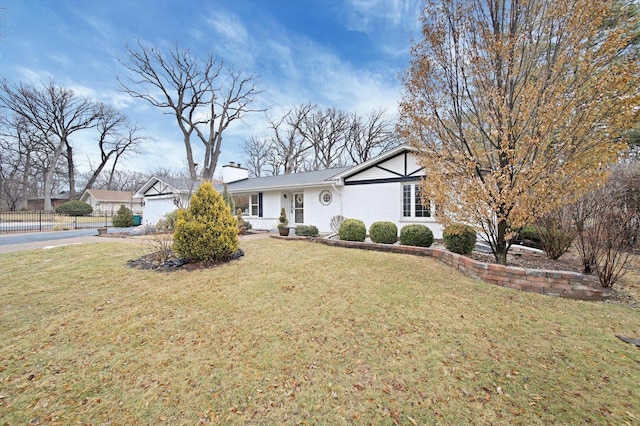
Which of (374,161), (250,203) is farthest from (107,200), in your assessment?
(374,161)

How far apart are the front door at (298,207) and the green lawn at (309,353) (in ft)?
30.3

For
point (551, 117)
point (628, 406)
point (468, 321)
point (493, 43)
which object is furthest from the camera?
point (493, 43)

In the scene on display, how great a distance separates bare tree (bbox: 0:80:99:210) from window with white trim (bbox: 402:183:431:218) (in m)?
41.7

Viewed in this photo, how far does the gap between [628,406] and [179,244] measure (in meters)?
7.25

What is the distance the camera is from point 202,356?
2799 mm

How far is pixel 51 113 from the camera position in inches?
1215

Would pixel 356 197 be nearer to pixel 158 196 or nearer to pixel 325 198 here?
pixel 325 198

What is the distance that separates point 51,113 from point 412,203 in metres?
43.9

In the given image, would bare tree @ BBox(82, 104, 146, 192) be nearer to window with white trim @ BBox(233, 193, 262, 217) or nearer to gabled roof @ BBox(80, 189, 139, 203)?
gabled roof @ BBox(80, 189, 139, 203)

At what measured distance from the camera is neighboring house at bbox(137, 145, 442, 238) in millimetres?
10266

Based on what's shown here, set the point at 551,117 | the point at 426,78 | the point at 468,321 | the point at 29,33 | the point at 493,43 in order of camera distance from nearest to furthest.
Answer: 1. the point at 468,321
2. the point at 551,117
3. the point at 493,43
4. the point at 426,78
5. the point at 29,33

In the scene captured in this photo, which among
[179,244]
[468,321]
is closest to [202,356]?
[468,321]

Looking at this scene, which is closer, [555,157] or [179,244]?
[555,157]

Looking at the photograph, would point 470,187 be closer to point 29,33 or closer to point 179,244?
point 179,244
